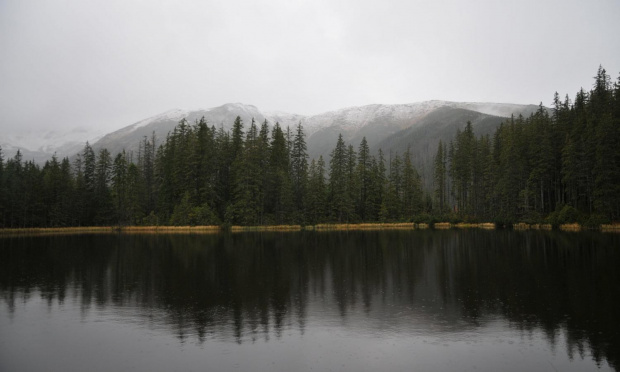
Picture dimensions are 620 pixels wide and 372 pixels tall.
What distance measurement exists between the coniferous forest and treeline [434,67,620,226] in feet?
0.86

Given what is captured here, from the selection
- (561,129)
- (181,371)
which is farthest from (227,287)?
(561,129)

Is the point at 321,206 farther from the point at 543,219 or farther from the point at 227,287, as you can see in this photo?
the point at 227,287

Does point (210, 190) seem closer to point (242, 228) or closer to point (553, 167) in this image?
point (242, 228)

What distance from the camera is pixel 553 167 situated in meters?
73.9

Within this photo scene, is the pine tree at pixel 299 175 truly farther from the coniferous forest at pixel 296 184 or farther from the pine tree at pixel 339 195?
the pine tree at pixel 339 195

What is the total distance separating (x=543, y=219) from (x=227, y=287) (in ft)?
224

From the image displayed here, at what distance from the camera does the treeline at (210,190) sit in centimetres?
8338

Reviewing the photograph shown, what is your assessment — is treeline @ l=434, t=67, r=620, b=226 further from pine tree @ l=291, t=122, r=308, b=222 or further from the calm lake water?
the calm lake water

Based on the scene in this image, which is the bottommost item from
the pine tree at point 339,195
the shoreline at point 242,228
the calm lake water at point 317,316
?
the calm lake water at point 317,316

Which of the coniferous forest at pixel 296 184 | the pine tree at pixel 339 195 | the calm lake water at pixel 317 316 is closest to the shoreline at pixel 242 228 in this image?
the coniferous forest at pixel 296 184

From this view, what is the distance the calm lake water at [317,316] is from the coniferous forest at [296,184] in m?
49.2

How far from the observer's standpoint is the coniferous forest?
74.8 metres

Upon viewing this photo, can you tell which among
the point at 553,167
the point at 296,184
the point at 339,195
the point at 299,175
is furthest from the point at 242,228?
the point at 553,167

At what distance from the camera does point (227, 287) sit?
72.2 ft
